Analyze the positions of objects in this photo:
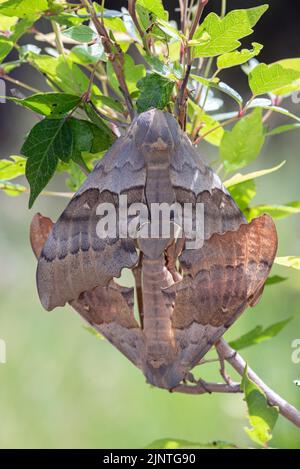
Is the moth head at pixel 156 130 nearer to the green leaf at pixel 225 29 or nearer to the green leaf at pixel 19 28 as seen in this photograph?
the green leaf at pixel 225 29

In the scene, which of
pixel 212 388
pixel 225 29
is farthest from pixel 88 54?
pixel 212 388

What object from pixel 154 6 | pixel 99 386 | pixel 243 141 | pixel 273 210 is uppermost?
pixel 154 6

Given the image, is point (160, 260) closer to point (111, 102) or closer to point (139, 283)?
point (139, 283)

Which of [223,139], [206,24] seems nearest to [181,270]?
[223,139]

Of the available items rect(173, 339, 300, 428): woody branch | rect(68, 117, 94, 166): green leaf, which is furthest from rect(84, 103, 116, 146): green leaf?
rect(173, 339, 300, 428): woody branch

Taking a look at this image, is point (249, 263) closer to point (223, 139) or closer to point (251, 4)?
point (223, 139)

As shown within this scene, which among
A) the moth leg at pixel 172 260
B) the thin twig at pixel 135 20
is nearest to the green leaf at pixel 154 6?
the thin twig at pixel 135 20
